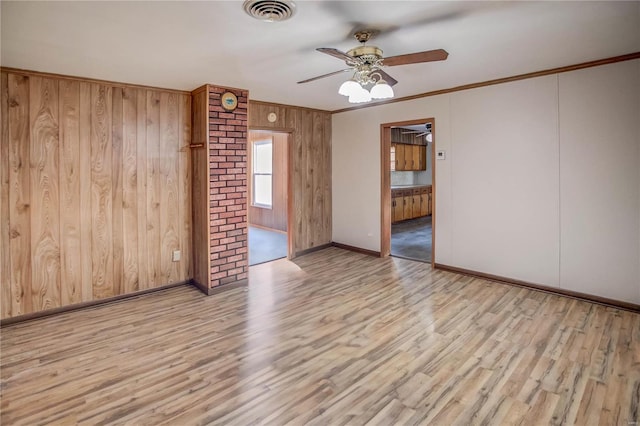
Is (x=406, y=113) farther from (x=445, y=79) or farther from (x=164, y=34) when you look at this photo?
(x=164, y=34)

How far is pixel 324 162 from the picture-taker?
6.22 metres

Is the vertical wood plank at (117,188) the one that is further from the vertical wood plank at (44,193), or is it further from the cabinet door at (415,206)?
the cabinet door at (415,206)

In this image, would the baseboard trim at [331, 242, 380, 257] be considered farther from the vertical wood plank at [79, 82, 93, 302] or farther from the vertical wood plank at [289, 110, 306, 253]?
the vertical wood plank at [79, 82, 93, 302]

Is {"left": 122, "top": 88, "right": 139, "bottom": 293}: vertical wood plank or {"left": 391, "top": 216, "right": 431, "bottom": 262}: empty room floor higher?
{"left": 122, "top": 88, "right": 139, "bottom": 293}: vertical wood plank

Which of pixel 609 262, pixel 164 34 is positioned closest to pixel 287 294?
pixel 164 34

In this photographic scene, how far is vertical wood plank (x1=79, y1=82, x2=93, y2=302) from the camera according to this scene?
368 cm

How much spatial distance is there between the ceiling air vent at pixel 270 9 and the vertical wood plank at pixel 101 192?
7.99 ft

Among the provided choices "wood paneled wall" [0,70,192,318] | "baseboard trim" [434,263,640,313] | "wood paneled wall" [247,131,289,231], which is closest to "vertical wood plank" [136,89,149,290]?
"wood paneled wall" [0,70,192,318]

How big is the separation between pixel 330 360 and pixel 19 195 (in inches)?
129

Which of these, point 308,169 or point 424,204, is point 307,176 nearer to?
point 308,169

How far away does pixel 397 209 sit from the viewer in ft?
28.1

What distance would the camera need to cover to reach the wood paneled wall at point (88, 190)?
3.36m

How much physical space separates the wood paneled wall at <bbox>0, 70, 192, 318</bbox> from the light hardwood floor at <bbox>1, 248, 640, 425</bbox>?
34cm

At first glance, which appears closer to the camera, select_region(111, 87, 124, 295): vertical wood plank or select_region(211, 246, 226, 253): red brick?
select_region(111, 87, 124, 295): vertical wood plank
